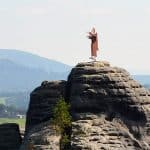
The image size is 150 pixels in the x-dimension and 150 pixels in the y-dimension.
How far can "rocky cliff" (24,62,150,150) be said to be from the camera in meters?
100

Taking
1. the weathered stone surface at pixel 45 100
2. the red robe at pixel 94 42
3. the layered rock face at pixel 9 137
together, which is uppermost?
the red robe at pixel 94 42

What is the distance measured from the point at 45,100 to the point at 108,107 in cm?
1181

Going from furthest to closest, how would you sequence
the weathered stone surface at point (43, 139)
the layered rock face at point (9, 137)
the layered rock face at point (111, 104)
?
the layered rock face at point (9, 137), the layered rock face at point (111, 104), the weathered stone surface at point (43, 139)

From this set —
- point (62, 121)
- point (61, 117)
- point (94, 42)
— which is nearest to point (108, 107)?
point (62, 121)

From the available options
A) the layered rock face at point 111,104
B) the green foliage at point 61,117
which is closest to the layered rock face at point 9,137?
the green foliage at point 61,117

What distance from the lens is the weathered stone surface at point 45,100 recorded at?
359ft

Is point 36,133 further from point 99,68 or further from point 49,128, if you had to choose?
point 99,68

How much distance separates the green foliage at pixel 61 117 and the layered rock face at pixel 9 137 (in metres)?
15.7

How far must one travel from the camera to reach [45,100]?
4343 inches

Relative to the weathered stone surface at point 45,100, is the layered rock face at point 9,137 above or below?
below

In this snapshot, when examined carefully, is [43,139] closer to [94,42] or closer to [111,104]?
[111,104]

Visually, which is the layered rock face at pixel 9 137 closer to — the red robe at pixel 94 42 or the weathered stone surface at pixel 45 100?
the weathered stone surface at pixel 45 100

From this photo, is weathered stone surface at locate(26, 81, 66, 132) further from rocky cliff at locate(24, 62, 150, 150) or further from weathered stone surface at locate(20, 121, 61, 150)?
weathered stone surface at locate(20, 121, 61, 150)

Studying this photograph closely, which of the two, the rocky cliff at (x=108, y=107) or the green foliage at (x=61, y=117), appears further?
the green foliage at (x=61, y=117)
